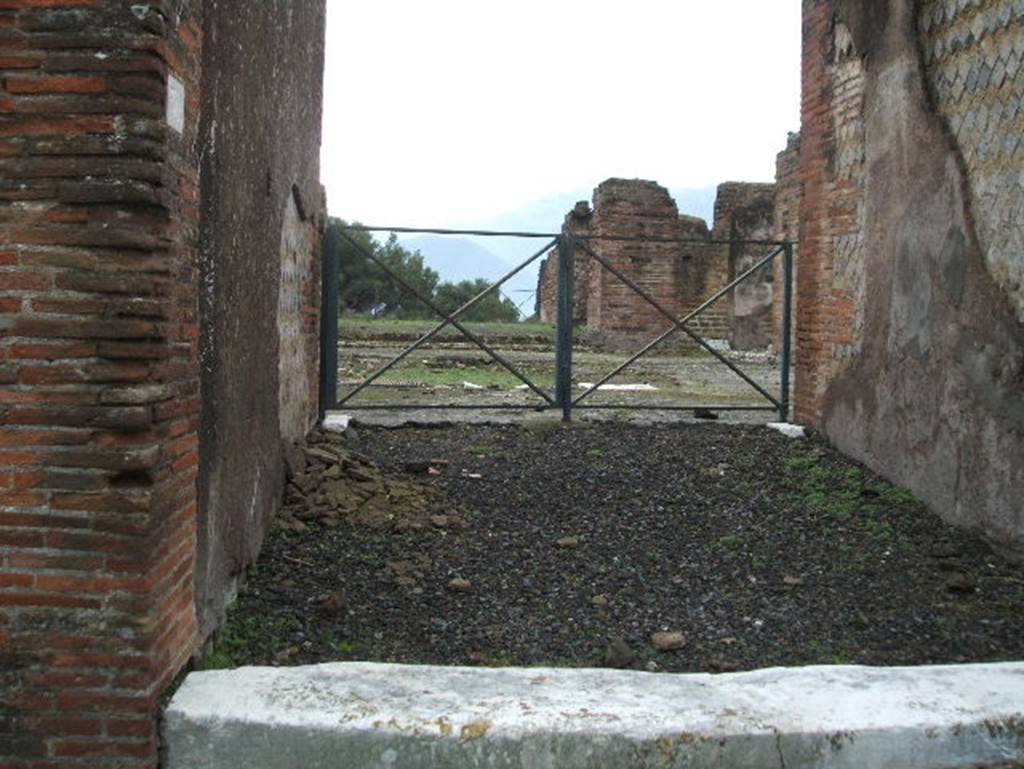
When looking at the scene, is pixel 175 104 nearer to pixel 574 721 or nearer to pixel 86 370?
pixel 86 370

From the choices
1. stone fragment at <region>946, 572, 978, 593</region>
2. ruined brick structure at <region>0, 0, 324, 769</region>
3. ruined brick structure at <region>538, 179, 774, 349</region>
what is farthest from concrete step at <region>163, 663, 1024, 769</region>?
ruined brick structure at <region>538, 179, 774, 349</region>

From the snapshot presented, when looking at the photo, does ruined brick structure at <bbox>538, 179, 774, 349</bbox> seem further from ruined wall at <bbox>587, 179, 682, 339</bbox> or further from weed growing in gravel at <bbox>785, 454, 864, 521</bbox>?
weed growing in gravel at <bbox>785, 454, 864, 521</bbox>

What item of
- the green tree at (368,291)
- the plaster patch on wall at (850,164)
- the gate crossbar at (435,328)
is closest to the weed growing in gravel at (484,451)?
the gate crossbar at (435,328)

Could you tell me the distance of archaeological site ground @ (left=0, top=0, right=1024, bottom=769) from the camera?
2342 mm

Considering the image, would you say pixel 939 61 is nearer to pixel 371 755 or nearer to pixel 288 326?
pixel 288 326

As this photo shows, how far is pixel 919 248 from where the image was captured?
4.85m

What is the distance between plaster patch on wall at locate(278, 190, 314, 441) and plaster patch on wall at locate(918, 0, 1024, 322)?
3.39 metres

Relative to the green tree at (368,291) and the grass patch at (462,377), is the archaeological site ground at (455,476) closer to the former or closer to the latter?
the grass patch at (462,377)

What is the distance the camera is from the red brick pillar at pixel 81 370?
7.56 feet

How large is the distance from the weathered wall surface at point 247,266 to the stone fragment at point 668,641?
5.17ft

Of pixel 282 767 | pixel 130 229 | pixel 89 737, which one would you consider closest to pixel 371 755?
pixel 282 767

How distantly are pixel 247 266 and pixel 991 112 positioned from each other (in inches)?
138

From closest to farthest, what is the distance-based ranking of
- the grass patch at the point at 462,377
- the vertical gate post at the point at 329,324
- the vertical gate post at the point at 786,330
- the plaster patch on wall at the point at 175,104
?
the plaster patch on wall at the point at 175,104, the vertical gate post at the point at 329,324, the vertical gate post at the point at 786,330, the grass patch at the point at 462,377

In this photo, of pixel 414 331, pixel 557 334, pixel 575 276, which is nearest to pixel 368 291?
pixel 575 276
